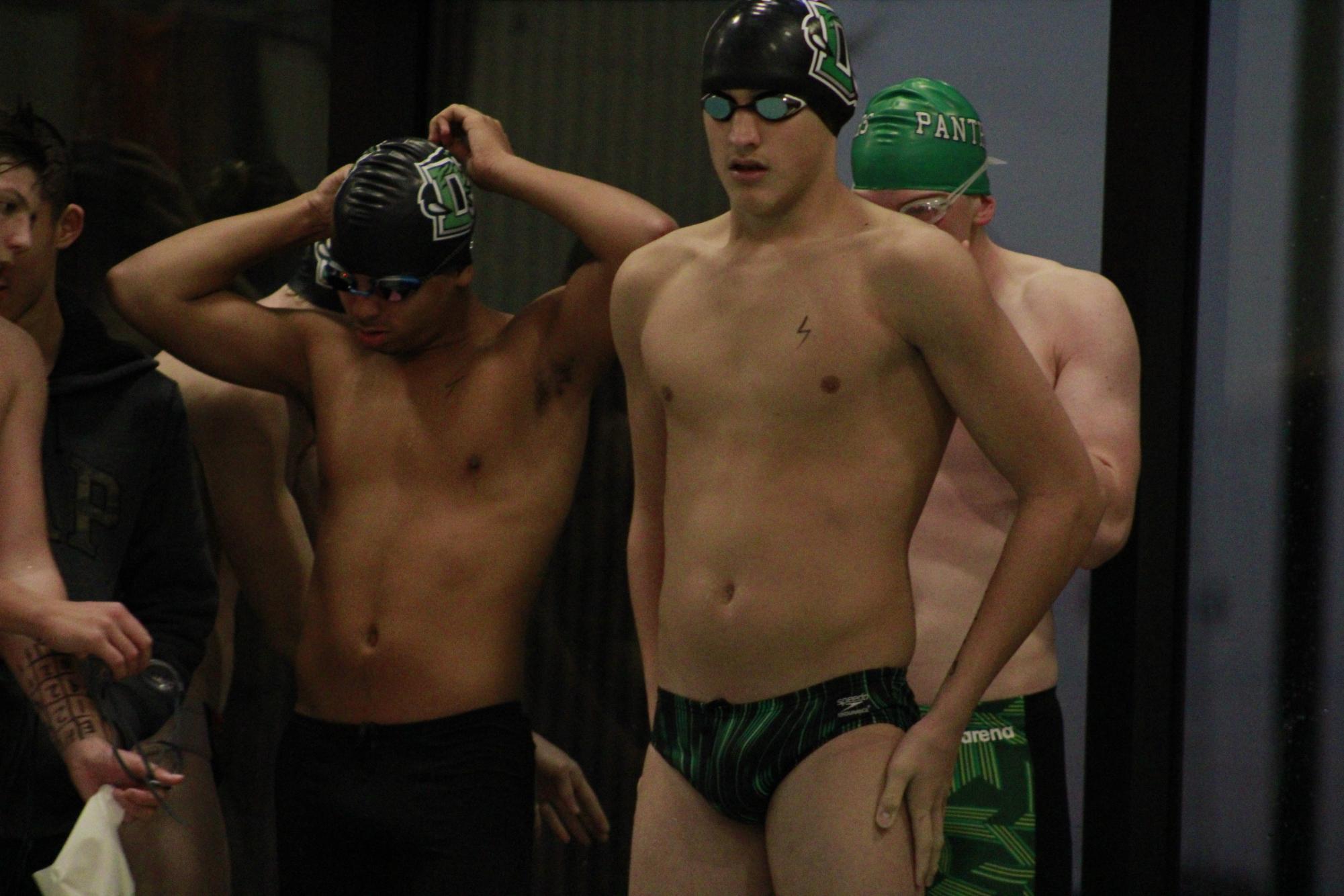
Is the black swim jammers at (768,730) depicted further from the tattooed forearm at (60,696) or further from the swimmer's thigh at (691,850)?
the tattooed forearm at (60,696)

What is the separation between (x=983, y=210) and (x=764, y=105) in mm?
915

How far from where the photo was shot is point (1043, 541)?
248 centimetres

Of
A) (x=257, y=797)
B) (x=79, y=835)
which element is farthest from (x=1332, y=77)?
(x=257, y=797)

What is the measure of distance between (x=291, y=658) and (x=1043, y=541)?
215 centimetres

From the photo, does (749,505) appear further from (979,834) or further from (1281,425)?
(1281,425)

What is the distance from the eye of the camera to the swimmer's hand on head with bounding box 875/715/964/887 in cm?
238

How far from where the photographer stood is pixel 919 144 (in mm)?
3262

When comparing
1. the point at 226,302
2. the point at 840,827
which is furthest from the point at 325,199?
the point at 840,827

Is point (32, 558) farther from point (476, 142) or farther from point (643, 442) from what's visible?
point (476, 142)

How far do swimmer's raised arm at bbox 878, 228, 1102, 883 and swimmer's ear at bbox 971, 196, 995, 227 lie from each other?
0.87 meters

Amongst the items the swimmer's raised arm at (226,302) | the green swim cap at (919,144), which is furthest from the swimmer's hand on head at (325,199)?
the green swim cap at (919,144)

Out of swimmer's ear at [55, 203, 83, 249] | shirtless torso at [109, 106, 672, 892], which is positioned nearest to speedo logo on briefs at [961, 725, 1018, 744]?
shirtless torso at [109, 106, 672, 892]

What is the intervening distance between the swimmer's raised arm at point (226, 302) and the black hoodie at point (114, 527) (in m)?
0.09

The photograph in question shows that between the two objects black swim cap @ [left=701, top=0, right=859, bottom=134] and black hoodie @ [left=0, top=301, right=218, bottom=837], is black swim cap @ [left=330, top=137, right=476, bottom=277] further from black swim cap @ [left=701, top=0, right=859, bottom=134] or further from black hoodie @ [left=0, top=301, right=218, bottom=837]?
black swim cap @ [left=701, top=0, right=859, bottom=134]
